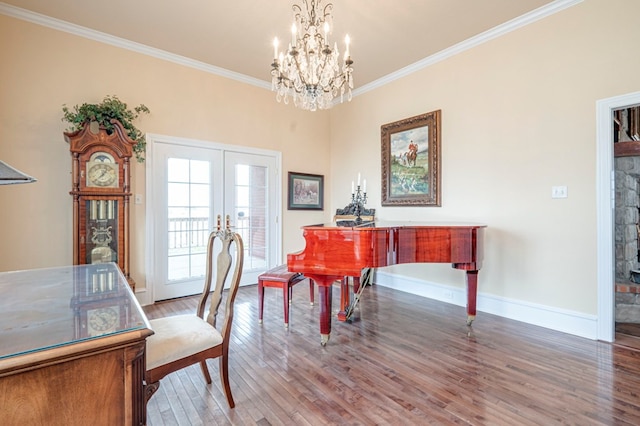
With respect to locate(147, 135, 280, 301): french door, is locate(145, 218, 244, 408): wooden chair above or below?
below

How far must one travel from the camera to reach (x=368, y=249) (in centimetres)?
223

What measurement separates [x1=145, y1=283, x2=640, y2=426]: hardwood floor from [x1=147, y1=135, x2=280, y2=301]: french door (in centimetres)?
145

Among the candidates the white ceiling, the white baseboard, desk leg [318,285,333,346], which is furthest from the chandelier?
the white baseboard

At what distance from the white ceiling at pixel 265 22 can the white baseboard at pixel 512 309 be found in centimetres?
288

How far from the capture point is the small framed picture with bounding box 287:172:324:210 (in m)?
4.91

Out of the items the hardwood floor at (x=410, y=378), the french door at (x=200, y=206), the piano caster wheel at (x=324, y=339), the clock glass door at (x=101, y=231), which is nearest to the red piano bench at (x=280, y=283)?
the hardwood floor at (x=410, y=378)

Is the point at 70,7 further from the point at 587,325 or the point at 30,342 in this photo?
the point at 587,325

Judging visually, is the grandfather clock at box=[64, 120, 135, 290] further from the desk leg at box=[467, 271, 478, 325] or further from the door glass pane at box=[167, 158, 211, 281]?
the desk leg at box=[467, 271, 478, 325]

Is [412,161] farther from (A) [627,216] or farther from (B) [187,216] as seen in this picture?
(B) [187,216]

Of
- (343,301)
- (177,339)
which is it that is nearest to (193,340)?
(177,339)

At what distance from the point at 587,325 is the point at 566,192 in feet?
3.94

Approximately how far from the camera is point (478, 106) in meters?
3.41

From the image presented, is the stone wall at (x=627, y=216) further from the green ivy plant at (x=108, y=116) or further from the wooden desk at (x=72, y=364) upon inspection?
the green ivy plant at (x=108, y=116)

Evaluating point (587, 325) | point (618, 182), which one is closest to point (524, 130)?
point (618, 182)
